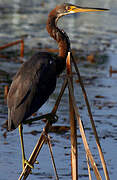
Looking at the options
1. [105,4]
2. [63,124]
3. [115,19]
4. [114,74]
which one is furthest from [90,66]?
[105,4]

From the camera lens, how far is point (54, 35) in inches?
238

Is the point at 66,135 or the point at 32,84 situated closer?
the point at 32,84

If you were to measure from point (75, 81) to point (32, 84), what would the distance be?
6.14 metres

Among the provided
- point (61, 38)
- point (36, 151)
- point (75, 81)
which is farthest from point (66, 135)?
point (75, 81)

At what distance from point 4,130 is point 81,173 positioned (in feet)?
6.29

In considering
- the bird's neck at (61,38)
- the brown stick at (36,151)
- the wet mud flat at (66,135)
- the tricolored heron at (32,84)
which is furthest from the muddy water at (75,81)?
the bird's neck at (61,38)

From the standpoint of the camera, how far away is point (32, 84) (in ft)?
19.0

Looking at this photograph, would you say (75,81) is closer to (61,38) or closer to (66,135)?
(66,135)

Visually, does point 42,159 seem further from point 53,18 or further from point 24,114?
point 53,18

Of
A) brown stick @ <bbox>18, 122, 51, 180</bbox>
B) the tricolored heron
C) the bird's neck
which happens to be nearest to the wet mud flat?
brown stick @ <bbox>18, 122, 51, 180</bbox>

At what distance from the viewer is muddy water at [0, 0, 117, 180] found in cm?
714

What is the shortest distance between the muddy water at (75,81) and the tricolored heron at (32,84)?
1206 mm

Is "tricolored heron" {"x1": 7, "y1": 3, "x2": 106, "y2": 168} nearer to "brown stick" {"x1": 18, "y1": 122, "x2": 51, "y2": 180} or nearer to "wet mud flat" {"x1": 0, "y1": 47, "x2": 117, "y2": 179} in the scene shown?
"brown stick" {"x1": 18, "y1": 122, "x2": 51, "y2": 180}

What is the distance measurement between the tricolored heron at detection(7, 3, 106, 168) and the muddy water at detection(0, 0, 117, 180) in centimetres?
121
